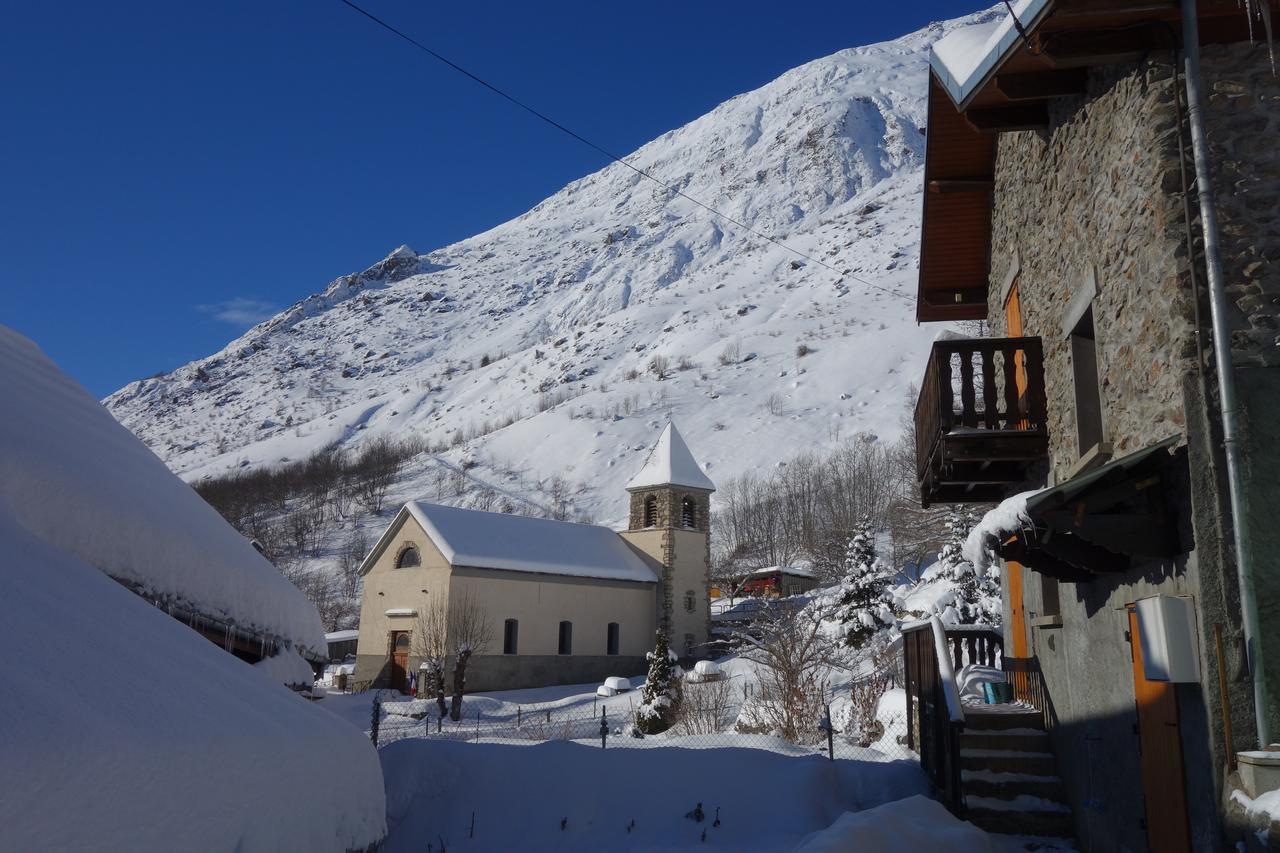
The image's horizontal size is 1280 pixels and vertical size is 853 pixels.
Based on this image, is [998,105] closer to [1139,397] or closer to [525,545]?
[1139,397]

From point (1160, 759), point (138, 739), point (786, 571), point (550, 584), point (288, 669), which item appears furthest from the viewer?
point (786, 571)

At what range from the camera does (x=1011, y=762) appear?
35.2 feet

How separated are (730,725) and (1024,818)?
12.1m

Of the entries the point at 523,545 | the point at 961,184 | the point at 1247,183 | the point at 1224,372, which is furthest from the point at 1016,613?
the point at 523,545

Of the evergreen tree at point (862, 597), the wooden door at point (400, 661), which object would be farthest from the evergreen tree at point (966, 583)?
the wooden door at point (400, 661)

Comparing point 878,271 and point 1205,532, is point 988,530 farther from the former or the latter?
point 878,271

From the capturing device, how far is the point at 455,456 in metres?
96.2

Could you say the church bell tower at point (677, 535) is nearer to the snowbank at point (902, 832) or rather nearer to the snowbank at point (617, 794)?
the snowbank at point (617, 794)

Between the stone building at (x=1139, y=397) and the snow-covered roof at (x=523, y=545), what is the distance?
30.0 m

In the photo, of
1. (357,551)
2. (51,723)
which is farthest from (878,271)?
(51,723)

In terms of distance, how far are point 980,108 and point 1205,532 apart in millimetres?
5802

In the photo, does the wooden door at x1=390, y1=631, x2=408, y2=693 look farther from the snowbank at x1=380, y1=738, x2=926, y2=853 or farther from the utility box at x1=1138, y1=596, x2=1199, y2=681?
the utility box at x1=1138, y1=596, x2=1199, y2=681

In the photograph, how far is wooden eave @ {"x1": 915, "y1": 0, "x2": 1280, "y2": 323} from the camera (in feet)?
24.8

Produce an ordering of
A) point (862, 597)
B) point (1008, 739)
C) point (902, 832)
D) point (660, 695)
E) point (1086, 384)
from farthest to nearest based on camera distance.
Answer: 1. point (862, 597)
2. point (660, 695)
3. point (1008, 739)
4. point (1086, 384)
5. point (902, 832)
